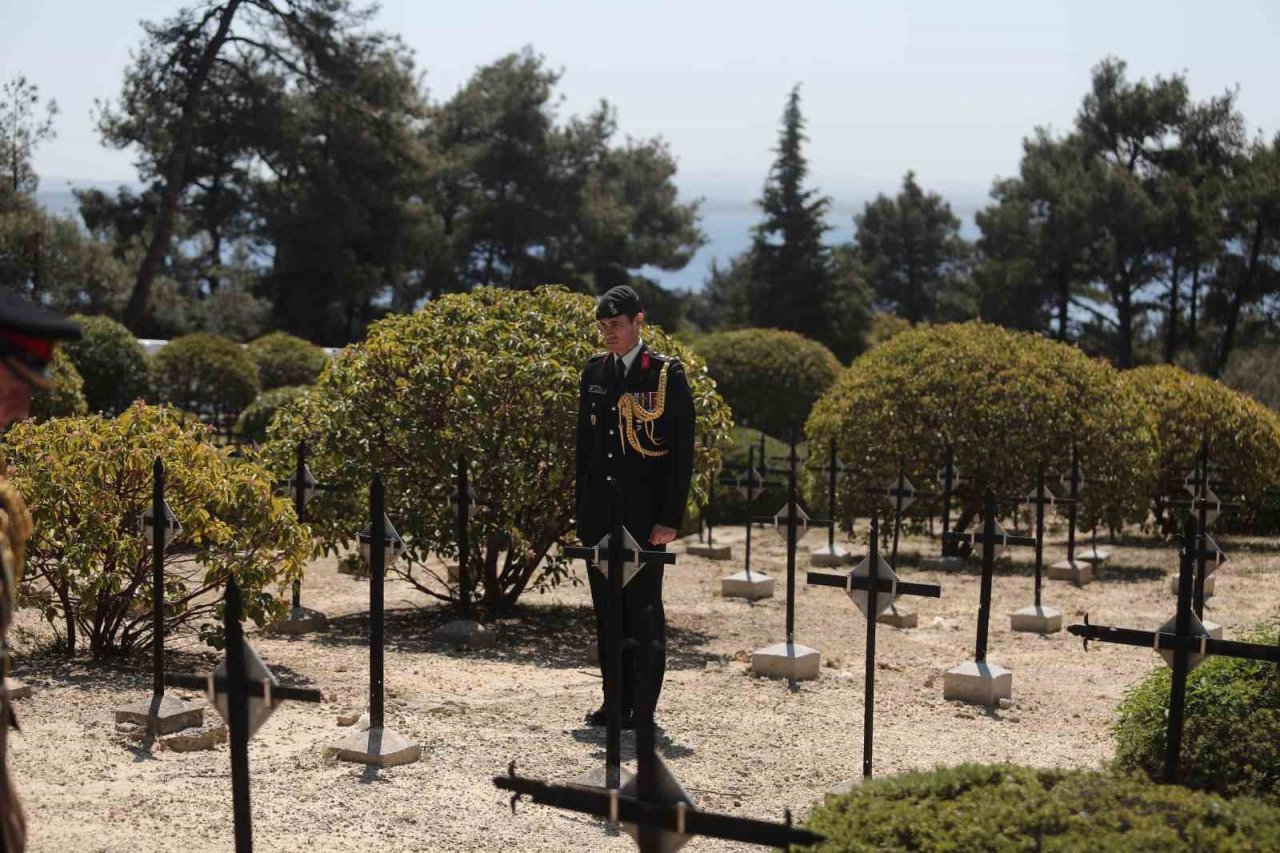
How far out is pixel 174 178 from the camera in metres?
30.4

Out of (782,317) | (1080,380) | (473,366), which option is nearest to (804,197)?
(782,317)

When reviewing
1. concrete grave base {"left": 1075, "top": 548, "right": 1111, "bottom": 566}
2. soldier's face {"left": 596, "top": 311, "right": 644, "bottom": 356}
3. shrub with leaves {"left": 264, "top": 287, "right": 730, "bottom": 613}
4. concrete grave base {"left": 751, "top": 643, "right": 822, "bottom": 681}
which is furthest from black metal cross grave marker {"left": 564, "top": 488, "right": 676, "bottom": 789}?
concrete grave base {"left": 1075, "top": 548, "right": 1111, "bottom": 566}

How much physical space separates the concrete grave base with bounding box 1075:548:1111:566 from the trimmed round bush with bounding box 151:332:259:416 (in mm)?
14023

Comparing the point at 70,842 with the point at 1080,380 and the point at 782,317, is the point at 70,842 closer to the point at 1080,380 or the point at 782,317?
the point at 1080,380

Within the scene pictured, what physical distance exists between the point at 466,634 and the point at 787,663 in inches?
79.4

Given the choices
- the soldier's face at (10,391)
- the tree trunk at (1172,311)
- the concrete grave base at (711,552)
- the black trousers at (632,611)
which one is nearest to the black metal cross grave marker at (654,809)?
the soldier's face at (10,391)

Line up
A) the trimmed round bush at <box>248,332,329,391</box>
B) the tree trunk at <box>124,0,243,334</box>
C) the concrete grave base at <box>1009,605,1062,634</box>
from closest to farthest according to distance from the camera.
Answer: the concrete grave base at <box>1009,605,1062,634</box>, the trimmed round bush at <box>248,332,329,391</box>, the tree trunk at <box>124,0,243,334</box>

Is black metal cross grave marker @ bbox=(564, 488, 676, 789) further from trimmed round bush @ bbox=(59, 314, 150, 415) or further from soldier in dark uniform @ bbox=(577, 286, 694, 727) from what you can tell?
trimmed round bush @ bbox=(59, 314, 150, 415)

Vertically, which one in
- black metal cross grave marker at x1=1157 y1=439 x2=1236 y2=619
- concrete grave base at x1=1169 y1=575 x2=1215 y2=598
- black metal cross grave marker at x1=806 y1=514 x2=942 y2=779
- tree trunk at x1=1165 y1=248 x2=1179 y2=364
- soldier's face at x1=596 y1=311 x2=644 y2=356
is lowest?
concrete grave base at x1=1169 y1=575 x2=1215 y2=598

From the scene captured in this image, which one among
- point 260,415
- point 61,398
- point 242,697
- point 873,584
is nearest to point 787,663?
point 873,584

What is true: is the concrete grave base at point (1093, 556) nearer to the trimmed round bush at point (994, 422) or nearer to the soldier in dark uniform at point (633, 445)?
the trimmed round bush at point (994, 422)

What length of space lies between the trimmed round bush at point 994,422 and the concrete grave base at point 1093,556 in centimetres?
33

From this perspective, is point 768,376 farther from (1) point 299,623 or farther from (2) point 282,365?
(1) point 299,623

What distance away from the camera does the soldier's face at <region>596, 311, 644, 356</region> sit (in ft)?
23.6
